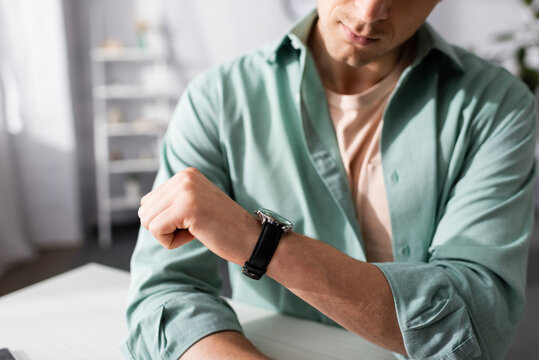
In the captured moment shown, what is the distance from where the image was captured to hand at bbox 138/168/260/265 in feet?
2.31

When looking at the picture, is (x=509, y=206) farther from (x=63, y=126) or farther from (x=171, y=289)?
(x=63, y=126)

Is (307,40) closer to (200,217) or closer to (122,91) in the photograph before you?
(200,217)

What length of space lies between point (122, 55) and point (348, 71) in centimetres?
321

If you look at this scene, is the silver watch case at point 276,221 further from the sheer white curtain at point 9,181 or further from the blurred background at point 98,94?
the sheer white curtain at point 9,181

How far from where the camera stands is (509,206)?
34.1 inches

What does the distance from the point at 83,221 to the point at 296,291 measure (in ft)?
12.2

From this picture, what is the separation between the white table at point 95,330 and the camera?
812 mm

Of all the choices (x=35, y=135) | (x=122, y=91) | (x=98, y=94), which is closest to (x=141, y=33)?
(x=122, y=91)

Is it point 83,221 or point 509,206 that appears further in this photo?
point 83,221

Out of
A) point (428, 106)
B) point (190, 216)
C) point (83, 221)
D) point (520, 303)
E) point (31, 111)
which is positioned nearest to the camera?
point (190, 216)

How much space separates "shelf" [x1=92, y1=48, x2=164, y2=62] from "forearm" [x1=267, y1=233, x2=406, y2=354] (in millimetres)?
3497

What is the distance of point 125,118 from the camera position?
4230 millimetres

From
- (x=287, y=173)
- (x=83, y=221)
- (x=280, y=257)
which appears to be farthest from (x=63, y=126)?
(x=280, y=257)

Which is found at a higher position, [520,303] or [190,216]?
[190,216]
